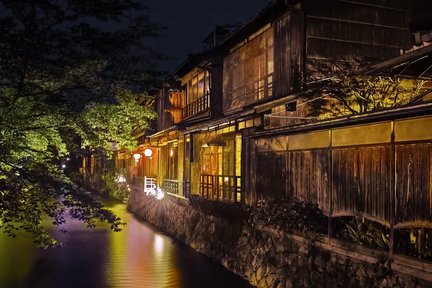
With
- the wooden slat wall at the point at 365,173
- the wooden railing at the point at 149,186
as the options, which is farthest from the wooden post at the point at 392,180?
the wooden railing at the point at 149,186

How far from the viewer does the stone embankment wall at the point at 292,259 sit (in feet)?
27.5

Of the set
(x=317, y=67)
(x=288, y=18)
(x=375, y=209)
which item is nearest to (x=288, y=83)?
(x=317, y=67)

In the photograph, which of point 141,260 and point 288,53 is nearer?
point 288,53

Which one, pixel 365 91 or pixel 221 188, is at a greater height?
pixel 365 91

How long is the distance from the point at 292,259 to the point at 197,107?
17485 mm

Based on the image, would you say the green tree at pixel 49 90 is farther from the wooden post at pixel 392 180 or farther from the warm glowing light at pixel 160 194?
the warm glowing light at pixel 160 194

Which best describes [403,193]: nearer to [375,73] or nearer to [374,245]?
[374,245]

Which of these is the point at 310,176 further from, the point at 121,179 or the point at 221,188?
the point at 121,179

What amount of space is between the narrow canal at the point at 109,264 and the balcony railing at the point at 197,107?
7964 millimetres

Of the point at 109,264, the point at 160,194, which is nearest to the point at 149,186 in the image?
the point at 160,194

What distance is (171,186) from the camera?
27234 millimetres

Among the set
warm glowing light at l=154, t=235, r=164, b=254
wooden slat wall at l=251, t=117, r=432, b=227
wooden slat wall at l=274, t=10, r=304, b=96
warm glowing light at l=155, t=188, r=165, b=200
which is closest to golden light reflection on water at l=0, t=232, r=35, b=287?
warm glowing light at l=154, t=235, r=164, b=254

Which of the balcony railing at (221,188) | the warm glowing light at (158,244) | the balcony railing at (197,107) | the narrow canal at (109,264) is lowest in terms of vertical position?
the warm glowing light at (158,244)

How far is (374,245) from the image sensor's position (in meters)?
9.11
